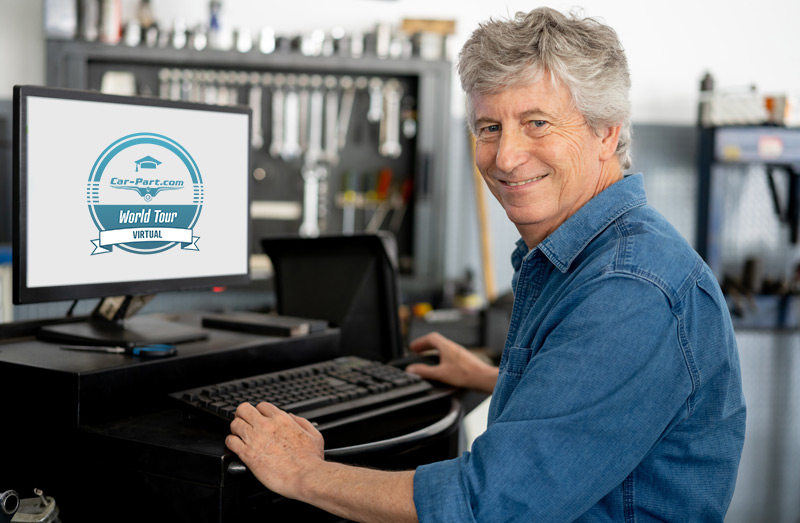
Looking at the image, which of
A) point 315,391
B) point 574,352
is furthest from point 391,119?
point 574,352

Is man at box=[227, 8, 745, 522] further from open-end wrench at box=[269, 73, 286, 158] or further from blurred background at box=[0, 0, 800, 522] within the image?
open-end wrench at box=[269, 73, 286, 158]

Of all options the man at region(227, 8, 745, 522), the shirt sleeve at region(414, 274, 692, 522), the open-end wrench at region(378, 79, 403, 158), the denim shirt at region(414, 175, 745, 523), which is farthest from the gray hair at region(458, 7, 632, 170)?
the open-end wrench at region(378, 79, 403, 158)

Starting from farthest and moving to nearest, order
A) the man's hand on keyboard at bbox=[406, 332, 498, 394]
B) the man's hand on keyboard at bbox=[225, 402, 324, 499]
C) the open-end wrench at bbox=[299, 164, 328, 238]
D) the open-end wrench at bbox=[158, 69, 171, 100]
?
the open-end wrench at bbox=[299, 164, 328, 238] → the open-end wrench at bbox=[158, 69, 171, 100] → the man's hand on keyboard at bbox=[406, 332, 498, 394] → the man's hand on keyboard at bbox=[225, 402, 324, 499]

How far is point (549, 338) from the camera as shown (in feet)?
3.06

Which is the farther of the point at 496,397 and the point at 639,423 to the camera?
the point at 496,397

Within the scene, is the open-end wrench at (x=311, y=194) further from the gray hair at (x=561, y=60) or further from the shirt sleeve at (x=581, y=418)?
the shirt sleeve at (x=581, y=418)

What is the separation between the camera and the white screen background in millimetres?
1154

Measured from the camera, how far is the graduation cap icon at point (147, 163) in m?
1.27

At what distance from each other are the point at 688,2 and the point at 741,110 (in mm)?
781

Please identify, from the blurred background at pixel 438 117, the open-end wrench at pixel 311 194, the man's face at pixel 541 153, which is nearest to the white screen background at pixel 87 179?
the man's face at pixel 541 153

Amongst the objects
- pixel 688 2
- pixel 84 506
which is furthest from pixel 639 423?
pixel 688 2

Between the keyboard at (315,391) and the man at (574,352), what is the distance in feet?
0.19

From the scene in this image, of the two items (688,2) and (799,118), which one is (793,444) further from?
(688,2)

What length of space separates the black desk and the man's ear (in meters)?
0.48
